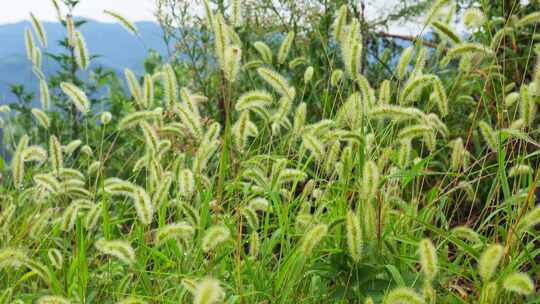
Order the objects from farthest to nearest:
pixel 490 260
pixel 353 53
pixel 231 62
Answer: pixel 353 53, pixel 231 62, pixel 490 260

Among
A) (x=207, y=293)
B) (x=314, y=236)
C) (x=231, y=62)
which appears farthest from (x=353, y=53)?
(x=207, y=293)

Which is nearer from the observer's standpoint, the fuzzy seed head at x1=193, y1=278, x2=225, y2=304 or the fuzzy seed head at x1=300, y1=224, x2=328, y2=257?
the fuzzy seed head at x1=193, y1=278, x2=225, y2=304

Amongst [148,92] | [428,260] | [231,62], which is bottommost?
[428,260]

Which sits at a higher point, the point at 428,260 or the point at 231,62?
the point at 231,62

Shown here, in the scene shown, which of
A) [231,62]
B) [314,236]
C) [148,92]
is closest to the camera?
[314,236]

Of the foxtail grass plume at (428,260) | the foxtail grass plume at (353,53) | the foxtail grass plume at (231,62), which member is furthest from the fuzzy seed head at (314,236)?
the foxtail grass plume at (353,53)

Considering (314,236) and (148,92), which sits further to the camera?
(148,92)

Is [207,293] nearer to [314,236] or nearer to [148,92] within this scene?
[314,236]

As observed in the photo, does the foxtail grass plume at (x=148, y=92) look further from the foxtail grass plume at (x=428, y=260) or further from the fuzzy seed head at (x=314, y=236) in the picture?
the foxtail grass plume at (x=428, y=260)

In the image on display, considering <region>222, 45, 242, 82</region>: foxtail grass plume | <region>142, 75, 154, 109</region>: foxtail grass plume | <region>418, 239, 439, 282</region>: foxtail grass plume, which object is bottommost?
<region>418, 239, 439, 282</region>: foxtail grass plume

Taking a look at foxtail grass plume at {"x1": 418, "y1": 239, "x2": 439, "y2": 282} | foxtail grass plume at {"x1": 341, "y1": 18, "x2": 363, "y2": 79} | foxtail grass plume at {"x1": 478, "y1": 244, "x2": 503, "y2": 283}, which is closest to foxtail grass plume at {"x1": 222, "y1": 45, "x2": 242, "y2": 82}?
foxtail grass plume at {"x1": 341, "y1": 18, "x2": 363, "y2": 79}

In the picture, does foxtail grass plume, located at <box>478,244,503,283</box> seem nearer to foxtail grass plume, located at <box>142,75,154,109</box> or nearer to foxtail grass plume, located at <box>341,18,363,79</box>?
foxtail grass plume, located at <box>341,18,363,79</box>

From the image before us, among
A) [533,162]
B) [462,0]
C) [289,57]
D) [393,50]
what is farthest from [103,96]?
[533,162]

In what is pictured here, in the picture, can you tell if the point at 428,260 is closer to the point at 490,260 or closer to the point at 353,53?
the point at 490,260
